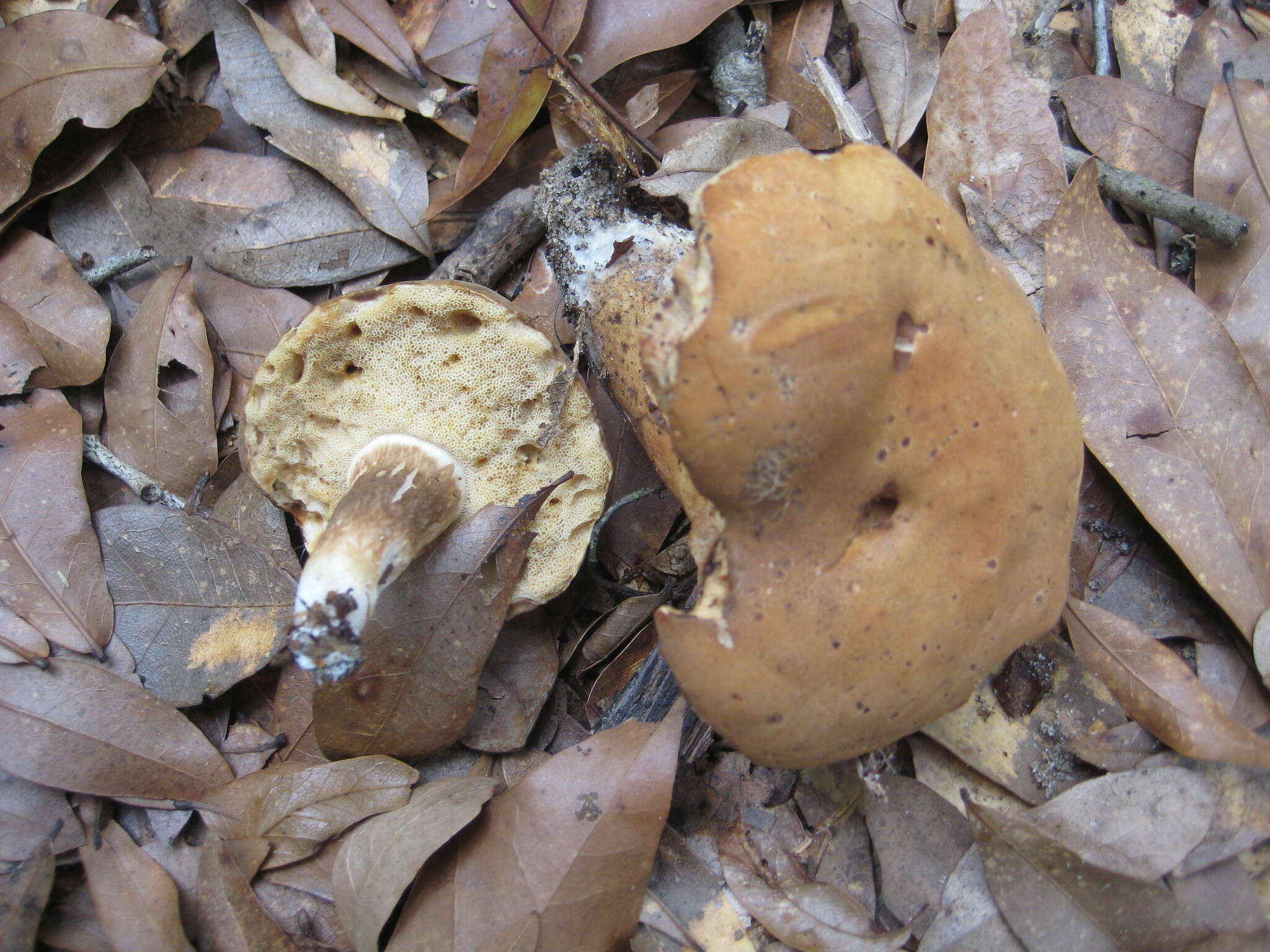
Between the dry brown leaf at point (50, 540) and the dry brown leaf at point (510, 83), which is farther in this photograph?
the dry brown leaf at point (510, 83)

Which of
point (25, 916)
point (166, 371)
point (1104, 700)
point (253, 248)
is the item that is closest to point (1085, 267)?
point (1104, 700)

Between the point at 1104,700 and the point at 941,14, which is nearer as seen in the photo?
the point at 1104,700

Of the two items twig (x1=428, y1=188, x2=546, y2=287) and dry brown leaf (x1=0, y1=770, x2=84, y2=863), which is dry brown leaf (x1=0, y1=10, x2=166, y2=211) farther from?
dry brown leaf (x1=0, y1=770, x2=84, y2=863)

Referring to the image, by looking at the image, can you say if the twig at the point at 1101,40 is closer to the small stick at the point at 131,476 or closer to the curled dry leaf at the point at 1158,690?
the curled dry leaf at the point at 1158,690

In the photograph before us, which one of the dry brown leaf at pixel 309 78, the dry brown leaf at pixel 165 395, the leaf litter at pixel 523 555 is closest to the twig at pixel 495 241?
the leaf litter at pixel 523 555

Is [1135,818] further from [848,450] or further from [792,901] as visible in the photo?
[848,450]

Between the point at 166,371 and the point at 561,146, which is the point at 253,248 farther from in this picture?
the point at 561,146
